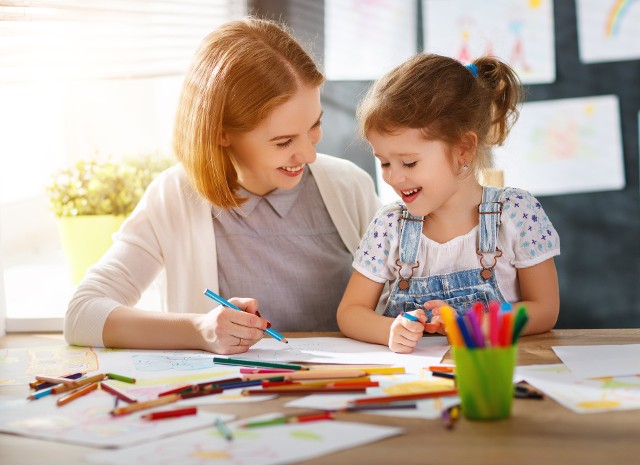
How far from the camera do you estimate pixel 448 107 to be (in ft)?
4.98

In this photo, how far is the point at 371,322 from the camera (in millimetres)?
1462

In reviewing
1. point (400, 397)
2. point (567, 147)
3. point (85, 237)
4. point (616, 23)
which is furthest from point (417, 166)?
point (616, 23)

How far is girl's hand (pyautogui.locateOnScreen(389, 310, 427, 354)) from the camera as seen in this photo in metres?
1.31

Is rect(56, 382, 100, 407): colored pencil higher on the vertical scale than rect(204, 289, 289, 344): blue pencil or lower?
lower

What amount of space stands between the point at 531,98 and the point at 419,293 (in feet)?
5.38

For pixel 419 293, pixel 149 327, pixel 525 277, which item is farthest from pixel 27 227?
pixel 525 277

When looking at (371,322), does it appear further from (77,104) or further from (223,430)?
(77,104)

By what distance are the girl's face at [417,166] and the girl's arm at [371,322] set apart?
7.0 inches

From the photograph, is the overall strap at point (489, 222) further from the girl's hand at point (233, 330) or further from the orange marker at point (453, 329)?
the orange marker at point (453, 329)

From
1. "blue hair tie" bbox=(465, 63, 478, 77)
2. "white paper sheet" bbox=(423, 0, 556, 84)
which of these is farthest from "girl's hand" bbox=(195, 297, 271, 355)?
"white paper sheet" bbox=(423, 0, 556, 84)

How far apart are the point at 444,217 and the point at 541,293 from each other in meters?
0.22

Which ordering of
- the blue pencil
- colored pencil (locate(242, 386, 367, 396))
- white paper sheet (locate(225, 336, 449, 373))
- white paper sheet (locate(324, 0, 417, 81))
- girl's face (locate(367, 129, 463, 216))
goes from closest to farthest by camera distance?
colored pencil (locate(242, 386, 367, 396)), white paper sheet (locate(225, 336, 449, 373)), the blue pencil, girl's face (locate(367, 129, 463, 216)), white paper sheet (locate(324, 0, 417, 81))

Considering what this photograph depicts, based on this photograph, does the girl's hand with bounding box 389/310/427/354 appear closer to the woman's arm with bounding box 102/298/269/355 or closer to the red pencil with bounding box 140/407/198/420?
the woman's arm with bounding box 102/298/269/355

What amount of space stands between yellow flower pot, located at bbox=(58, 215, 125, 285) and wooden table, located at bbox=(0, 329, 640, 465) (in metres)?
1.36
